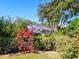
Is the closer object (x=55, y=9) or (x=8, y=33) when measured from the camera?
(x=8, y=33)

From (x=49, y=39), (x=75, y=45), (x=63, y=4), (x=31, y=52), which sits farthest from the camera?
(x=63, y=4)

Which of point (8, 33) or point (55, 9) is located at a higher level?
point (55, 9)

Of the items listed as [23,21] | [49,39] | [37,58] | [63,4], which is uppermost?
[63,4]

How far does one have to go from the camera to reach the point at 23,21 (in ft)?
110

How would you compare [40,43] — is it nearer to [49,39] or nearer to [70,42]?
[49,39]

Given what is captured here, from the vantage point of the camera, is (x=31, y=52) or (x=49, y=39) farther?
(x=49, y=39)

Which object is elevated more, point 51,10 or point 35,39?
point 51,10

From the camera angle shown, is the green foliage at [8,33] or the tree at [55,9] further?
the tree at [55,9]

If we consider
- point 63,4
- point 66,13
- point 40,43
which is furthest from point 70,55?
point 66,13

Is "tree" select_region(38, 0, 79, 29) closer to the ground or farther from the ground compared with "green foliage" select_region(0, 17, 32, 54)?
farther from the ground

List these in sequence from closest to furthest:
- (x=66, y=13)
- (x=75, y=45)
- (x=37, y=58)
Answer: (x=75, y=45) < (x=37, y=58) < (x=66, y=13)

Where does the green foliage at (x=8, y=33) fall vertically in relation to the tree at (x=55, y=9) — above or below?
below

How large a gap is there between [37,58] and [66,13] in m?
21.7

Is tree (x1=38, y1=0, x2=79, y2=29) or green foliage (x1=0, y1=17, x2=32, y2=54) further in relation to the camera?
tree (x1=38, y1=0, x2=79, y2=29)
